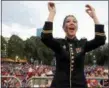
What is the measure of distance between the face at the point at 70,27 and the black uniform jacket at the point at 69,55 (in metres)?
0.10

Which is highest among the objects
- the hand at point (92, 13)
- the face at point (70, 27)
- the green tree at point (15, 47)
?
the green tree at point (15, 47)

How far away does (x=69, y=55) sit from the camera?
388 centimetres

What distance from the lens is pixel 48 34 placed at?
12.7 ft

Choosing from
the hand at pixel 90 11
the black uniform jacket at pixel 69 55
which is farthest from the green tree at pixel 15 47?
the black uniform jacket at pixel 69 55

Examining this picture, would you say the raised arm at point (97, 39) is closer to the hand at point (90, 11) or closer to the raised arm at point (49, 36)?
the hand at point (90, 11)

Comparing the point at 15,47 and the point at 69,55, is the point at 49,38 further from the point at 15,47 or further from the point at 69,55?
the point at 15,47

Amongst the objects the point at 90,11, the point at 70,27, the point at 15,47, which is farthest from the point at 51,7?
the point at 15,47

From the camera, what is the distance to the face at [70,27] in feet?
12.8

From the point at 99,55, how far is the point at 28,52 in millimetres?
13855

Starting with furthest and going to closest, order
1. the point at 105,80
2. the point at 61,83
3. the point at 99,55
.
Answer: the point at 99,55 → the point at 105,80 → the point at 61,83

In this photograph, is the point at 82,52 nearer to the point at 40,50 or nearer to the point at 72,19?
the point at 72,19

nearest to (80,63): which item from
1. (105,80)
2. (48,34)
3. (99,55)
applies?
(48,34)

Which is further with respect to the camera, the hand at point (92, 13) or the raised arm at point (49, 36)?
the hand at point (92, 13)

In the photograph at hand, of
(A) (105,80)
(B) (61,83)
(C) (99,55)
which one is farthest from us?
(C) (99,55)
